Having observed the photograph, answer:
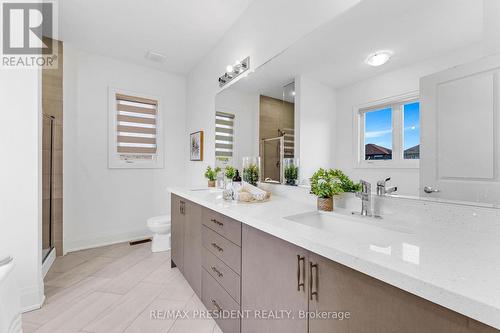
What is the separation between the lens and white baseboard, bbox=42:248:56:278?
2.18 m

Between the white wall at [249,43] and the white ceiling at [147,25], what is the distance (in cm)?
16

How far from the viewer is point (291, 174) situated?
176 cm

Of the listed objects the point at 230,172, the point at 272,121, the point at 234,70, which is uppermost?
the point at 234,70

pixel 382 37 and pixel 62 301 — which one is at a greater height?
pixel 382 37

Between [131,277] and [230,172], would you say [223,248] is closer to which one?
[230,172]

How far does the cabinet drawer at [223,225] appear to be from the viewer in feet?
4.09

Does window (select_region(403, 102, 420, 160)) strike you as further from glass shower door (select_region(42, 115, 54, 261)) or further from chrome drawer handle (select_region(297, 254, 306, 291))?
glass shower door (select_region(42, 115, 54, 261))

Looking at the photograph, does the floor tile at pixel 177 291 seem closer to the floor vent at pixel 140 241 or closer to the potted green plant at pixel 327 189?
the floor vent at pixel 140 241

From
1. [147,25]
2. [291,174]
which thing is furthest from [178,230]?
[147,25]

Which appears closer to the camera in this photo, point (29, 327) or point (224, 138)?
point (29, 327)

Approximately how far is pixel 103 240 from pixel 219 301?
2445 millimetres

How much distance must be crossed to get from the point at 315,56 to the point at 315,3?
36 cm

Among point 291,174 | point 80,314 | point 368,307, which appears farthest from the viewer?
point 291,174

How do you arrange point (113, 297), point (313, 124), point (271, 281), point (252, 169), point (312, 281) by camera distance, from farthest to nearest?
1. point (252, 169)
2. point (113, 297)
3. point (313, 124)
4. point (271, 281)
5. point (312, 281)
